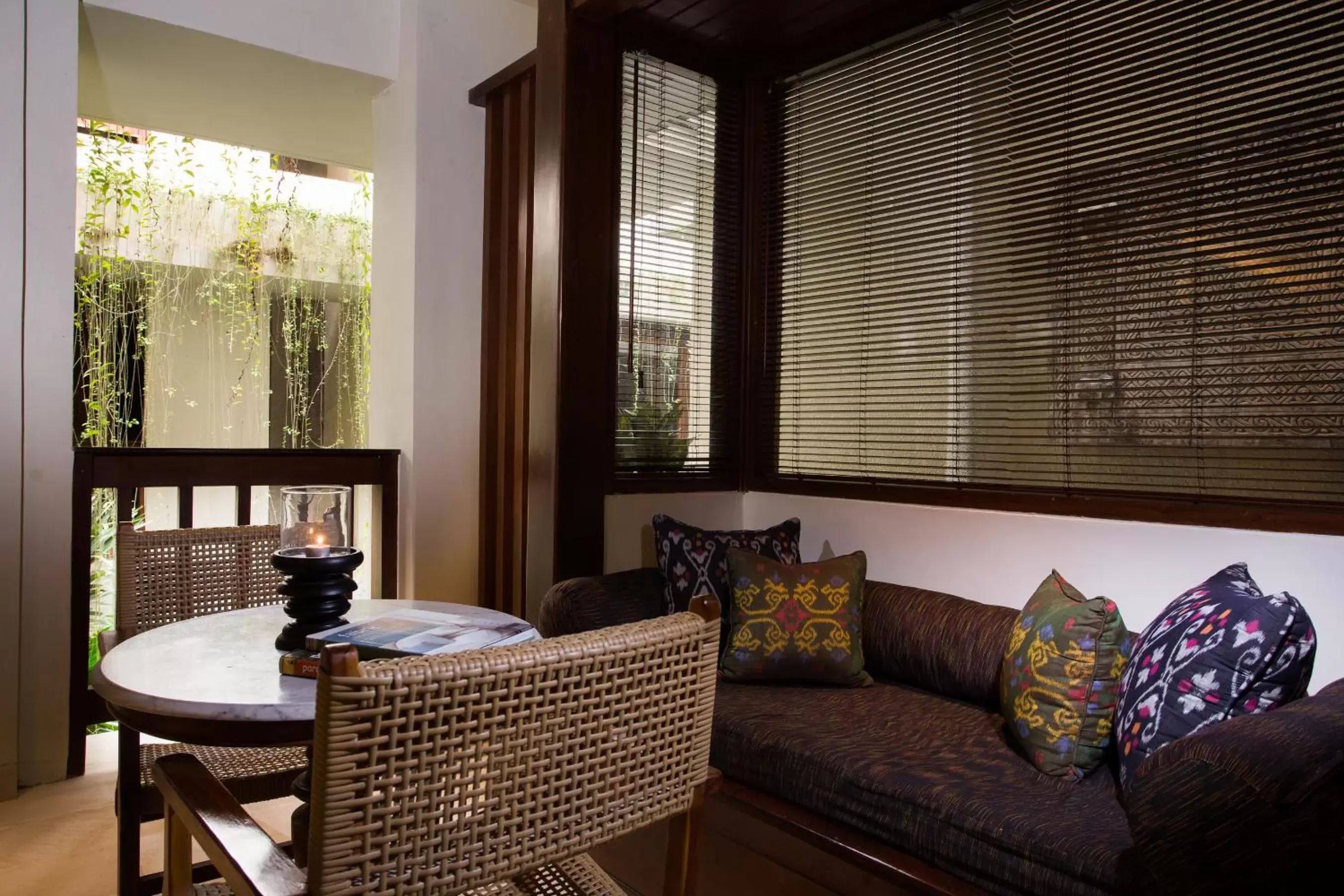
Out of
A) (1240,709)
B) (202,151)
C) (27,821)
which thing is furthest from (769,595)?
(202,151)

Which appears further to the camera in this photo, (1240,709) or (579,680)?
(1240,709)

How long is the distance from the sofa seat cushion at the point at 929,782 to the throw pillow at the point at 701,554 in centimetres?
36

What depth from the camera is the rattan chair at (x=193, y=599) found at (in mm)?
1850

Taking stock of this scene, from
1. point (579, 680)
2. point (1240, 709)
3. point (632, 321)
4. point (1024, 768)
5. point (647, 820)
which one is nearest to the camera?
point (579, 680)

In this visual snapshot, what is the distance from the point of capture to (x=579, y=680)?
1032mm

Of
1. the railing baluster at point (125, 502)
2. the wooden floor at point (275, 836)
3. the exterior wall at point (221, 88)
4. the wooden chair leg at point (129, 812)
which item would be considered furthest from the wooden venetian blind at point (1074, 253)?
the railing baluster at point (125, 502)

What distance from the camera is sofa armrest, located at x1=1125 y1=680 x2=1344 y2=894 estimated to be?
1258 millimetres

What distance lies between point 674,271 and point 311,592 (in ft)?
6.30

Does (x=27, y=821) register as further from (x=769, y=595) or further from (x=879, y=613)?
(x=879, y=613)

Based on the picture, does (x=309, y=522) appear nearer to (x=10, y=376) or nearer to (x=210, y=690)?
(x=210, y=690)

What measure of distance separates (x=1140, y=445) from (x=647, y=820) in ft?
5.71

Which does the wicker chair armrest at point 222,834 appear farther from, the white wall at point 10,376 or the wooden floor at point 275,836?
the white wall at point 10,376

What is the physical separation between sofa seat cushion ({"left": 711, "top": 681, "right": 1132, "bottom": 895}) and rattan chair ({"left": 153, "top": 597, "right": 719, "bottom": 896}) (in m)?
0.70

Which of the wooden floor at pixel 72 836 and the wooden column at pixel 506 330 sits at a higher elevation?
the wooden column at pixel 506 330
